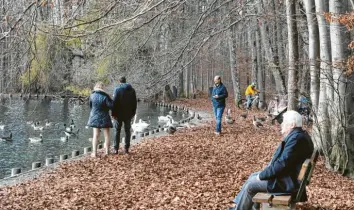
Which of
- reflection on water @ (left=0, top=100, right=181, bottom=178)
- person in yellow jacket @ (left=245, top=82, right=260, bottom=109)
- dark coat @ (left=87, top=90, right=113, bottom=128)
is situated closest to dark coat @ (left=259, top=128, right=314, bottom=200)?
reflection on water @ (left=0, top=100, right=181, bottom=178)

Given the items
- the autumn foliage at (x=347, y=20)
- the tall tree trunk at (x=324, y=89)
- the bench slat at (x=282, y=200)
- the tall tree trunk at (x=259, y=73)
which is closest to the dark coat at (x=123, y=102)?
the tall tree trunk at (x=324, y=89)

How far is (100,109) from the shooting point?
37.8ft

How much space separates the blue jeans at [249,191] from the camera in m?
5.61

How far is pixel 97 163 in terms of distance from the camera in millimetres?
11047

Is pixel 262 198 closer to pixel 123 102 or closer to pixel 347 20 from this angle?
pixel 347 20

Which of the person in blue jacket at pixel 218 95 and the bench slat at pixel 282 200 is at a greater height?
the person in blue jacket at pixel 218 95

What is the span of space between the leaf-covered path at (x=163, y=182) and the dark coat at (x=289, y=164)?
1.35m

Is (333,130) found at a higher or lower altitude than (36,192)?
higher

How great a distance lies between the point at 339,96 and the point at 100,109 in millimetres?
5477

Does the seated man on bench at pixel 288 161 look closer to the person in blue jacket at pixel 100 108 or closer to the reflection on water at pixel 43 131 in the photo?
the reflection on water at pixel 43 131

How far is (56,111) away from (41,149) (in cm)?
1652

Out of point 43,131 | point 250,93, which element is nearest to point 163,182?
point 43,131

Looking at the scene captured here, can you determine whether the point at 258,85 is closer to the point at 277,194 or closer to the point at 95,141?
the point at 95,141

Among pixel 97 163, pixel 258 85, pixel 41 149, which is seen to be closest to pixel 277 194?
pixel 97 163
